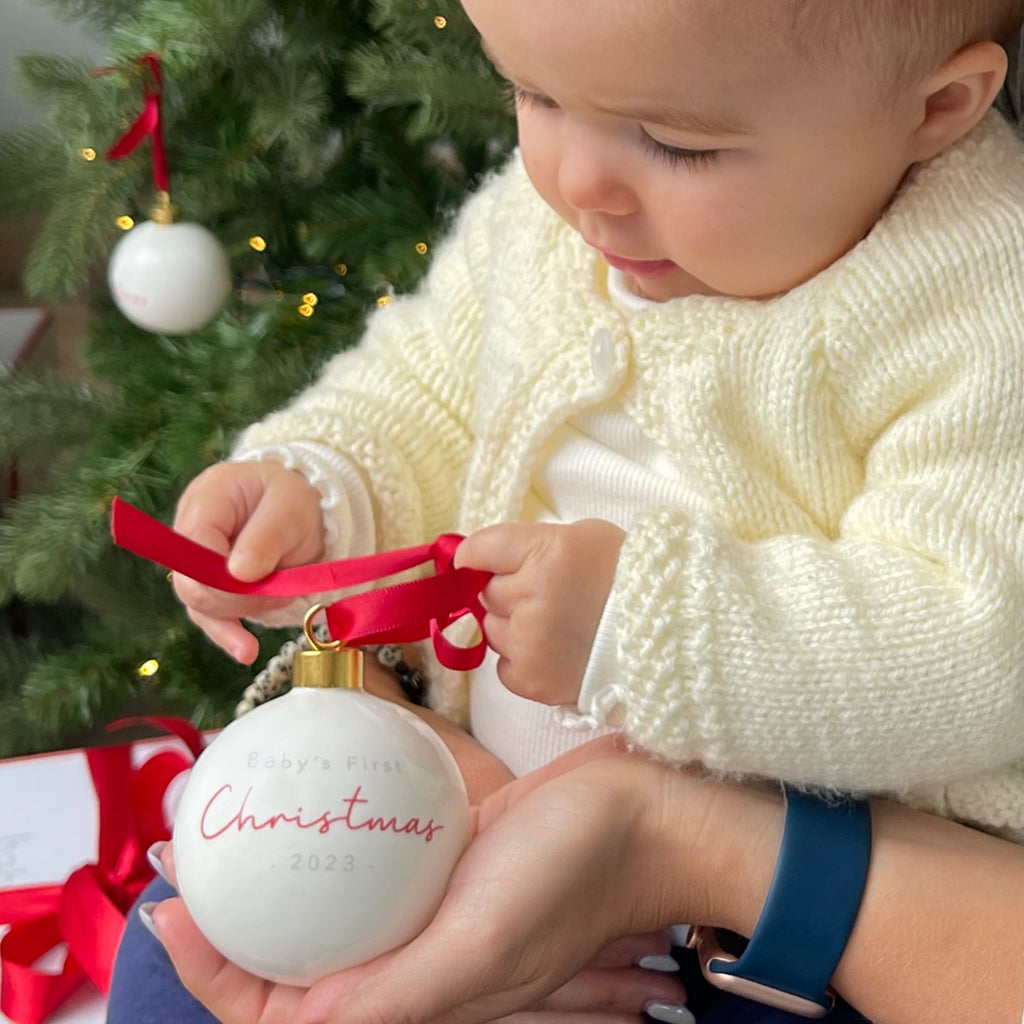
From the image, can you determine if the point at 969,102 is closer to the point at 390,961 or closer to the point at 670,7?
the point at 670,7

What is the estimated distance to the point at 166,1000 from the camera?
657mm

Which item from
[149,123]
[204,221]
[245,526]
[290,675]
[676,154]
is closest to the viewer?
[676,154]

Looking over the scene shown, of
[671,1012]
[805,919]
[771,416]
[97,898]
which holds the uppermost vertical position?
[771,416]

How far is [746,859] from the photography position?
0.63m

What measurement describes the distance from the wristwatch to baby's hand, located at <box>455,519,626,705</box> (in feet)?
0.50

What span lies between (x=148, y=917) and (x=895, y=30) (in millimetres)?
623

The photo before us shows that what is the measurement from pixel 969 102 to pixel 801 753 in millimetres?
371

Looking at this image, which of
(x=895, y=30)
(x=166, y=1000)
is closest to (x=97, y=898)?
(x=166, y=1000)

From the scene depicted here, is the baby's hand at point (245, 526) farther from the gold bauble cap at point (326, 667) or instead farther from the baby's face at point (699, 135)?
the baby's face at point (699, 135)

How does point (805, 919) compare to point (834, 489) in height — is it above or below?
below

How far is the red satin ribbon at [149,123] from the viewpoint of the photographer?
1.01 meters

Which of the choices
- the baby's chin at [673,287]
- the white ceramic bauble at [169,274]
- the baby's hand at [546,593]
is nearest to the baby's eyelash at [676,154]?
the baby's chin at [673,287]

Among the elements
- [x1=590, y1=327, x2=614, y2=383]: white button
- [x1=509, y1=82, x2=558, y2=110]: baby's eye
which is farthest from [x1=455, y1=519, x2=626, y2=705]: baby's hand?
[x1=509, y1=82, x2=558, y2=110]: baby's eye

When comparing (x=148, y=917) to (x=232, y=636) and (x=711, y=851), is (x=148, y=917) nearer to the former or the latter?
(x=232, y=636)
